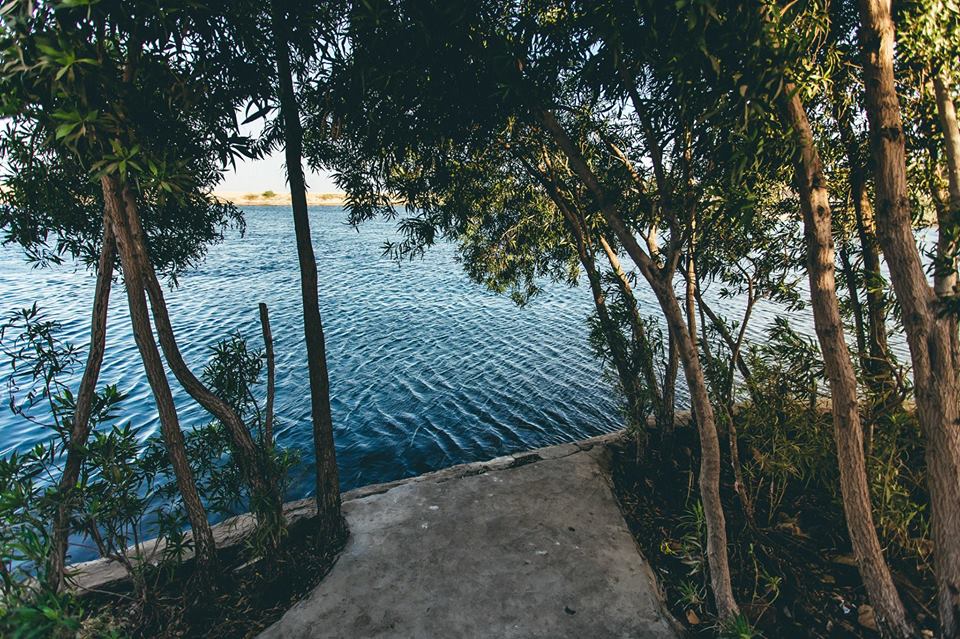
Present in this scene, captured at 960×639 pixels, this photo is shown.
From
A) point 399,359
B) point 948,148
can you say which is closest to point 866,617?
point 948,148

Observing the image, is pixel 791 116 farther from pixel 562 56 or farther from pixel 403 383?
pixel 403 383

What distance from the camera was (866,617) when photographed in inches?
185

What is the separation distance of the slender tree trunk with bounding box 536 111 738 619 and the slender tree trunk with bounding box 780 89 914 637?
1027 mm

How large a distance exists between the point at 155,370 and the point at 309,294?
1.69 meters

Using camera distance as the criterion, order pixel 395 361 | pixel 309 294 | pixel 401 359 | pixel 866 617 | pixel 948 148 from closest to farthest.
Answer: pixel 948 148
pixel 866 617
pixel 309 294
pixel 395 361
pixel 401 359

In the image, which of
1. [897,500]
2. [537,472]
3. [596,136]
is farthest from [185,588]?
[596,136]

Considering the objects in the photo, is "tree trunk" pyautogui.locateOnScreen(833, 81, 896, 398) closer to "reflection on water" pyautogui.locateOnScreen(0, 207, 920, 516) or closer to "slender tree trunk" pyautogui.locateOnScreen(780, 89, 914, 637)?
"slender tree trunk" pyautogui.locateOnScreen(780, 89, 914, 637)

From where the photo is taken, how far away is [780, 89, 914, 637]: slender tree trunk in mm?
3660

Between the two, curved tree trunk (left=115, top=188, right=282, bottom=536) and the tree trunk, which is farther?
the tree trunk

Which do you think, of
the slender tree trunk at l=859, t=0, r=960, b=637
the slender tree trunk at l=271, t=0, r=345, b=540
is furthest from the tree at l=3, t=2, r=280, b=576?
the slender tree trunk at l=859, t=0, r=960, b=637

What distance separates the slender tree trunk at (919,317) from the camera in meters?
Answer: 3.53

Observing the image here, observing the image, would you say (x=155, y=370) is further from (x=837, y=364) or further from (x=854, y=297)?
(x=854, y=297)

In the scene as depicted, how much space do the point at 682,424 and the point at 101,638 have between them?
8344mm

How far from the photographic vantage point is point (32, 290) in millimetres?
23219
